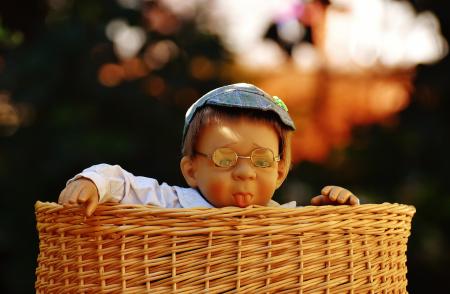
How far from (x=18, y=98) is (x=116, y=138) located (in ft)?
2.19

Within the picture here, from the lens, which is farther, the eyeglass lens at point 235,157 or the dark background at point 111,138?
the dark background at point 111,138

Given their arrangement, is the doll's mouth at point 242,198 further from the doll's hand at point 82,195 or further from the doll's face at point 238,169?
the doll's hand at point 82,195

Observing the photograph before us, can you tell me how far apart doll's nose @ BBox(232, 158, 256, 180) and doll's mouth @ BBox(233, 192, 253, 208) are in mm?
41

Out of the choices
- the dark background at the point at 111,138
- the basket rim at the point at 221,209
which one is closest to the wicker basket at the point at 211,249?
the basket rim at the point at 221,209

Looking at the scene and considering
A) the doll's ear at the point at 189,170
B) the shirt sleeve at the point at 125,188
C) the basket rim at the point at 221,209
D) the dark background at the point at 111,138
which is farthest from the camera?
the dark background at the point at 111,138

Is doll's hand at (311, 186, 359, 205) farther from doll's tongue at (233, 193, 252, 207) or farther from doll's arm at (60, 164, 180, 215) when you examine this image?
doll's arm at (60, 164, 180, 215)

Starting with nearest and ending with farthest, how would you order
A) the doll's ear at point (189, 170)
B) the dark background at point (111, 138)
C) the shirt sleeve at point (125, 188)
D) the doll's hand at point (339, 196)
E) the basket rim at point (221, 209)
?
the basket rim at point (221, 209), the shirt sleeve at point (125, 188), the doll's hand at point (339, 196), the doll's ear at point (189, 170), the dark background at point (111, 138)

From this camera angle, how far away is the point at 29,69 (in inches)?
175

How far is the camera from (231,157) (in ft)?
5.94

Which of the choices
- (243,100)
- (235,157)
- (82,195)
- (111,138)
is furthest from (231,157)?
(111,138)

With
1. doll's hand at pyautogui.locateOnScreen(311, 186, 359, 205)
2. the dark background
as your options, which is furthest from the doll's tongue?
the dark background

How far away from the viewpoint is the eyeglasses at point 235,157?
1811 mm

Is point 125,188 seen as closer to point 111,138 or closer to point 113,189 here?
point 113,189

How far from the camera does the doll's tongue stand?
5.99 ft
